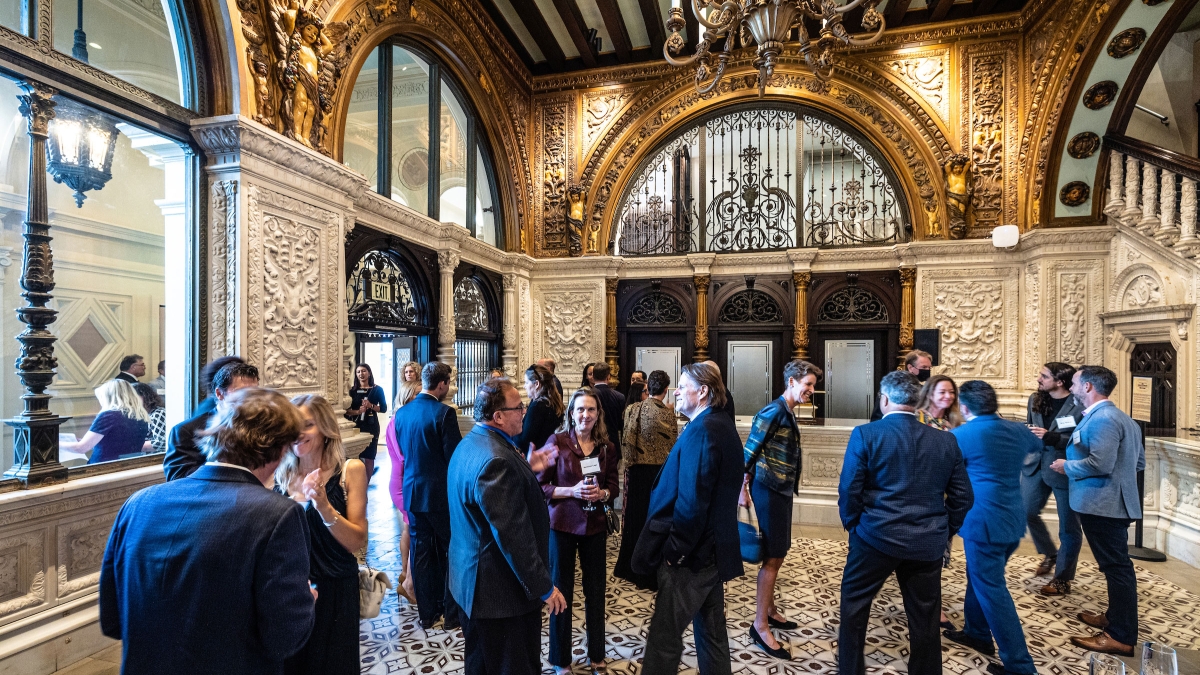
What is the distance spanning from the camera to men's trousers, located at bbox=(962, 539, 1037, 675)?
2.62 metres

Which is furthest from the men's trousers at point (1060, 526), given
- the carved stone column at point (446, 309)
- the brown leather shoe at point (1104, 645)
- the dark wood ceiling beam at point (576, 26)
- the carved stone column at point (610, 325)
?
the dark wood ceiling beam at point (576, 26)

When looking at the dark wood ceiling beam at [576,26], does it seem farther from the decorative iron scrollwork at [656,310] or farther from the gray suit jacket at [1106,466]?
the gray suit jacket at [1106,466]

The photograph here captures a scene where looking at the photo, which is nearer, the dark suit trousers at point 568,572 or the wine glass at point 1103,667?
the wine glass at point 1103,667

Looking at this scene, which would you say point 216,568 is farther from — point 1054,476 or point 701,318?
point 701,318

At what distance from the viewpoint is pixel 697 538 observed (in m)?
2.21

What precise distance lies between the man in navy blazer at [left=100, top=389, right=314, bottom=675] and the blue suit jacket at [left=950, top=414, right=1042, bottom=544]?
2.86 m

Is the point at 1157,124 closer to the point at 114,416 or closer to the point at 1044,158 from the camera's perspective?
the point at 1044,158

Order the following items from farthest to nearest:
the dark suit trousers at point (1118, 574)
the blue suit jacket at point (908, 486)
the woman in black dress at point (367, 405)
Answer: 1. the woman in black dress at point (367, 405)
2. the dark suit trousers at point (1118, 574)
3. the blue suit jacket at point (908, 486)

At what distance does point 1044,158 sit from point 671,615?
6717mm

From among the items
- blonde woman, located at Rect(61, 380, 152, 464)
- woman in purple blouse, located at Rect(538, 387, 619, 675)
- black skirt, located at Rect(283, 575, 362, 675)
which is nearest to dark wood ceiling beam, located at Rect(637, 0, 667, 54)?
woman in purple blouse, located at Rect(538, 387, 619, 675)

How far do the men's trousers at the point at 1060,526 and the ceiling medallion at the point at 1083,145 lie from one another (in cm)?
402

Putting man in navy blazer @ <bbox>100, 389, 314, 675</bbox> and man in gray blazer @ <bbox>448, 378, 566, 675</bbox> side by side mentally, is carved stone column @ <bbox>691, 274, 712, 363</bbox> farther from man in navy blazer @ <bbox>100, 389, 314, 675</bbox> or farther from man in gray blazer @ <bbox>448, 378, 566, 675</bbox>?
man in navy blazer @ <bbox>100, 389, 314, 675</bbox>

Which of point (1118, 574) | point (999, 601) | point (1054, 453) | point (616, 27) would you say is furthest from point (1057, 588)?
point (616, 27)

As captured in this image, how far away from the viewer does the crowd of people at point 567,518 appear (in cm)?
127
